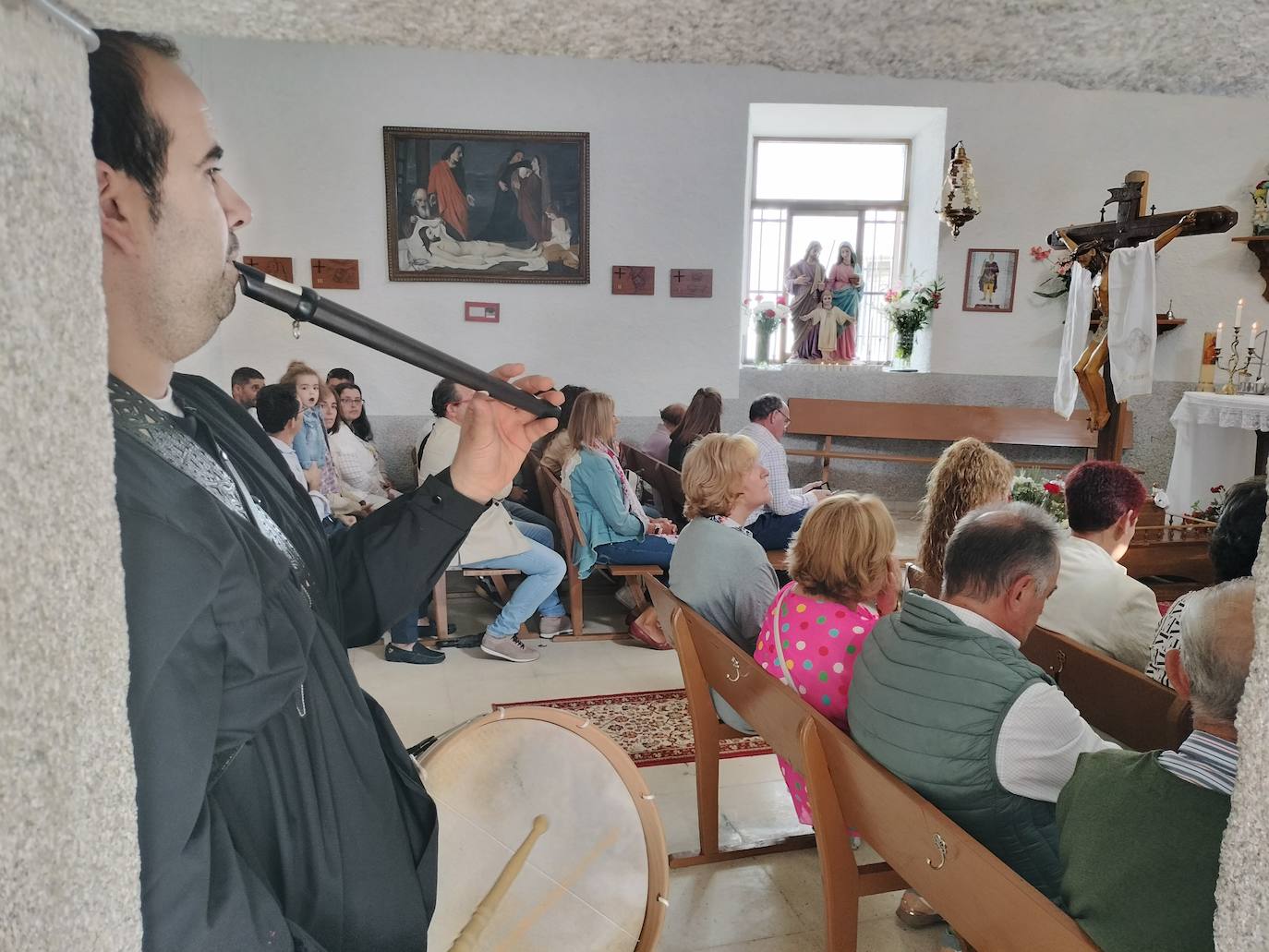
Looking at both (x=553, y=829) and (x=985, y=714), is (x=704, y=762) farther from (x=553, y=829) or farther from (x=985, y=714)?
(x=553, y=829)

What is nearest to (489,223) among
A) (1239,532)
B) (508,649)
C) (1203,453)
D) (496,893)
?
(508,649)

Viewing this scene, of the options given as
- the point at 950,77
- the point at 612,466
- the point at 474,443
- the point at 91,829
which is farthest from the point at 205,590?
the point at 612,466

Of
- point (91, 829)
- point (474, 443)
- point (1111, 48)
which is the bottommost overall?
point (91, 829)

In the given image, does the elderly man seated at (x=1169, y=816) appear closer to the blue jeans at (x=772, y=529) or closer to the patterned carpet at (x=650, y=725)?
the patterned carpet at (x=650, y=725)

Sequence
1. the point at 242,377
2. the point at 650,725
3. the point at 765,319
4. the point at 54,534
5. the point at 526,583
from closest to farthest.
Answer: the point at 54,534 → the point at 650,725 → the point at 526,583 → the point at 242,377 → the point at 765,319

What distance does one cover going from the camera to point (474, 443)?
1.04m

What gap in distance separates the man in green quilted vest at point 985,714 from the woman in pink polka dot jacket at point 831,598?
13.7 inches

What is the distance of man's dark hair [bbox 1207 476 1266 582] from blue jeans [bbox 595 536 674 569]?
2.76 m

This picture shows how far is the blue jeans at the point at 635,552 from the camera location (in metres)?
4.61

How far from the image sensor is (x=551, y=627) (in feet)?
15.2

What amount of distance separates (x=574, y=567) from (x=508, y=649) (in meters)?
0.57

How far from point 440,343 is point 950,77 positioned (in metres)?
6.47

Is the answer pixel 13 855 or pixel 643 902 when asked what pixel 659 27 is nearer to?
pixel 13 855

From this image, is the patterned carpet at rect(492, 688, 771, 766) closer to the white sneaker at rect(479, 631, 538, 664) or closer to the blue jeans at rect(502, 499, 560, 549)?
the white sneaker at rect(479, 631, 538, 664)
